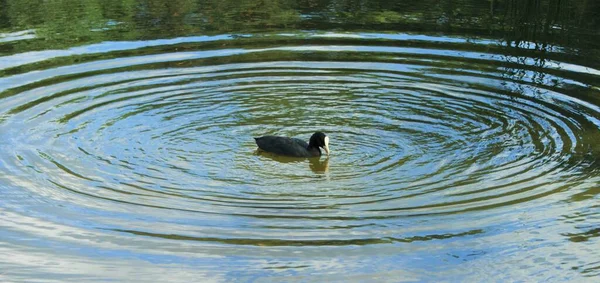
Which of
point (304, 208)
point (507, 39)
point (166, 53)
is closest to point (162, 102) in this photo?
point (166, 53)

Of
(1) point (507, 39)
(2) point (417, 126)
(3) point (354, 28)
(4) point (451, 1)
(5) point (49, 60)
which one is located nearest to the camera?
(2) point (417, 126)

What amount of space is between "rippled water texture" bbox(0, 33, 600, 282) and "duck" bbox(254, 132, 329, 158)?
173 millimetres

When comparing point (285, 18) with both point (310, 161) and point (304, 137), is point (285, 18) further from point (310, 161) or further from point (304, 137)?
point (310, 161)

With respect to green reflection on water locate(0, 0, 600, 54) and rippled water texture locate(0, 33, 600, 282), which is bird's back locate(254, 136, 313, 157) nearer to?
rippled water texture locate(0, 33, 600, 282)

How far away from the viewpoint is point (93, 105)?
16.3 metres

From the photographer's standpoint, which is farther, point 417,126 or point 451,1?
point 451,1

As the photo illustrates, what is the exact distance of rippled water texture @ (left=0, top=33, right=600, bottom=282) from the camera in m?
9.91

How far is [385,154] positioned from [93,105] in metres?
5.57

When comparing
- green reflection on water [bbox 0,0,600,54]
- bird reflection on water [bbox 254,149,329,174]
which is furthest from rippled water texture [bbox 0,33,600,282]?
green reflection on water [bbox 0,0,600,54]

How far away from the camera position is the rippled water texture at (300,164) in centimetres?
991

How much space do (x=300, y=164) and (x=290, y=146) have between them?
0.33 metres

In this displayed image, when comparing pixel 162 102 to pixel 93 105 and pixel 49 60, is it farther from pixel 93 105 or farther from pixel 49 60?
pixel 49 60

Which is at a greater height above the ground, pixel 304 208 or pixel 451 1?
pixel 451 1

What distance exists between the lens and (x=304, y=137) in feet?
48.8
